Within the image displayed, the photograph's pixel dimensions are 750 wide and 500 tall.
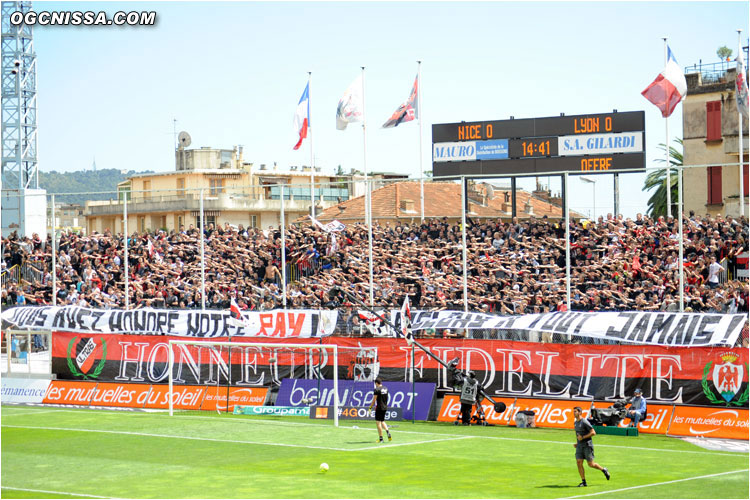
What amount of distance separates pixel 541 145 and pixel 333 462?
2115cm

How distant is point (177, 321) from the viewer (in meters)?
37.3

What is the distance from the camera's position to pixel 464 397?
1188 inches

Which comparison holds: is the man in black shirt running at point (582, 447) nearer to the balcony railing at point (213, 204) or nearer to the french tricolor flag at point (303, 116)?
the french tricolor flag at point (303, 116)

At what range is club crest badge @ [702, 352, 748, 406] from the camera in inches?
1045

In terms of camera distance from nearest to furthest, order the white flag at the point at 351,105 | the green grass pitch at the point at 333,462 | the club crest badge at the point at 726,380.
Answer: the green grass pitch at the point at 333,462 < the club crest badge at the point at 726,380 < the white flag at the point at 351,105

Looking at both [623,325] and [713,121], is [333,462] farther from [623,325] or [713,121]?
[713,121]

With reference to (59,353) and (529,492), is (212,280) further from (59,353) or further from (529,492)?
(529,492)

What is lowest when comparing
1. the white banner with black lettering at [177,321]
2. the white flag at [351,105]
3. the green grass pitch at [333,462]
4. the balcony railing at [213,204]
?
the green grass pitch at [333,462]

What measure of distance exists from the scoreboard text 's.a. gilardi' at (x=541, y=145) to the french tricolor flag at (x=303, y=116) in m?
5.73

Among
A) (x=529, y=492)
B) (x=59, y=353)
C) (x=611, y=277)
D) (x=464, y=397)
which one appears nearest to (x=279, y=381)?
(x=464, y=397)

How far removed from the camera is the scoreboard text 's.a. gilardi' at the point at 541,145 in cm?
3959

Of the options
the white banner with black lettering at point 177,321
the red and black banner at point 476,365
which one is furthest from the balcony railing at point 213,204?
the red and black banner at point 476,365

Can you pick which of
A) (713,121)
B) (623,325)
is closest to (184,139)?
(713,121)

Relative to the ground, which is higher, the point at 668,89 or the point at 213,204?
the point at 668,89
